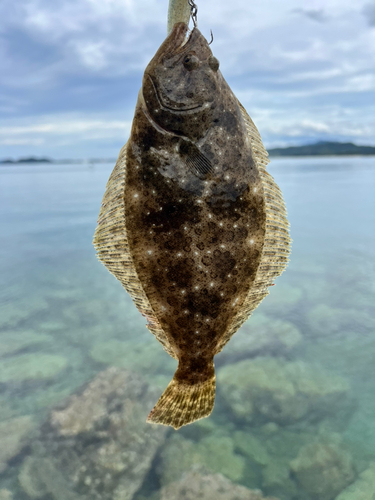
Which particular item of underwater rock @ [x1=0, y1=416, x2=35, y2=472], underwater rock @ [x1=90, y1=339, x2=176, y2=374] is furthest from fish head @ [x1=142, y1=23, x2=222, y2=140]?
underwater rock @ [x1=90, y1=339, x2=176, y2=374]

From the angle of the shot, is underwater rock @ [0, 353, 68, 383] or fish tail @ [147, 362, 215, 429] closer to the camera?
fish tail @ [147, 362, 215, 429]

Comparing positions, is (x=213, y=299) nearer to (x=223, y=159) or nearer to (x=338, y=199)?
(x=223, y=159)

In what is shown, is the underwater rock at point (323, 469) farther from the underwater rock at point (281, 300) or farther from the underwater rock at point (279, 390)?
the underwater rock at point (281, 300)

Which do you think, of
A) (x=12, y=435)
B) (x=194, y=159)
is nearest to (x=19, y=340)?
(x=12, y=435)

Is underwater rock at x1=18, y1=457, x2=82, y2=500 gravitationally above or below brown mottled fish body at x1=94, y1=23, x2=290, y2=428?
below

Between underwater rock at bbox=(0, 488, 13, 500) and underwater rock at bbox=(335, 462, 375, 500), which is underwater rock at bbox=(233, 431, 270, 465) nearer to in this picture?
underwater rock at bbox=(335, 462, 375, 500)

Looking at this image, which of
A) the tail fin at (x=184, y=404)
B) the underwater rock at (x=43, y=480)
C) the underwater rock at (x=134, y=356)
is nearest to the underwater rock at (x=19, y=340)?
the underwater rock at (x=134, y=356)

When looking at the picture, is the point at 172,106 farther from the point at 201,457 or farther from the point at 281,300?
the point at 281,300
